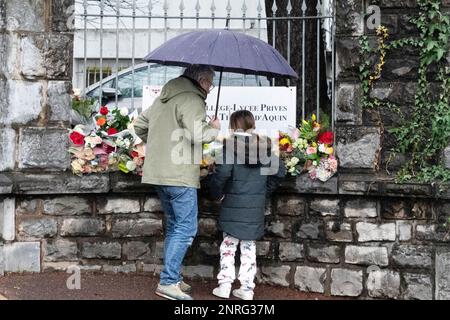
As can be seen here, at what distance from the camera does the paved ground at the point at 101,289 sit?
5672 millimetres

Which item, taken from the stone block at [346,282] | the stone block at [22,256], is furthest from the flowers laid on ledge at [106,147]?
the stone block at [346,282]

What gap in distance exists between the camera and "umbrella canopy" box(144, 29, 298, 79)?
510cm

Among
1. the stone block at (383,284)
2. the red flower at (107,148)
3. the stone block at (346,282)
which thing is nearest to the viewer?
the stone block at (383,284)

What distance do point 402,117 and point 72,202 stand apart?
2896 millimetres

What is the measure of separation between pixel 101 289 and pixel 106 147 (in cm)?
126

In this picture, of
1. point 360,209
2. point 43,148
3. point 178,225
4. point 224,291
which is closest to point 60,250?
point 43,148

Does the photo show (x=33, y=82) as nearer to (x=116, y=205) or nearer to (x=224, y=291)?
(x=116, y=205)

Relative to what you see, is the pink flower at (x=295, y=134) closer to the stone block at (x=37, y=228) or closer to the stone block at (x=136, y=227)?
the stone block at (x=136, y=227)

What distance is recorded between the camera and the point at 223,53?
515cm

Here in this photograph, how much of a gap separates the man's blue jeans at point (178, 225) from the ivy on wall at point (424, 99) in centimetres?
168

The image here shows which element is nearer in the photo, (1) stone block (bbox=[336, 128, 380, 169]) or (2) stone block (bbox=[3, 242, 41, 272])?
(1) stone block (bbox=[336, 128, 380, 169])

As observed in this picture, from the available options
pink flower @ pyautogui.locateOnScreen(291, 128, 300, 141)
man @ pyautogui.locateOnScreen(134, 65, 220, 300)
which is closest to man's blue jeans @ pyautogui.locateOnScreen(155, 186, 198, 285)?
man @ pyautogui.locateOnScreen(134, 65, 220, 300)

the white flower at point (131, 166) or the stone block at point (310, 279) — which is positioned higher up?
the white flower at point (131, 166)

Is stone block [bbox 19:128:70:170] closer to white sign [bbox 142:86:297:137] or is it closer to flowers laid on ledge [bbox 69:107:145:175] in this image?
flowers laid on ledge [bbox 69:107:145:175]
